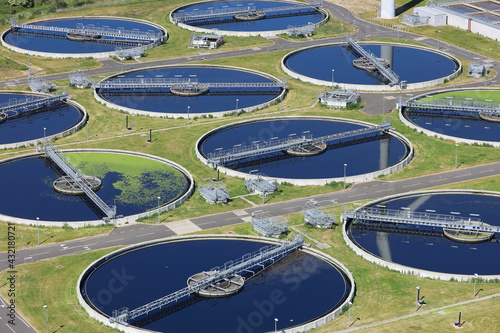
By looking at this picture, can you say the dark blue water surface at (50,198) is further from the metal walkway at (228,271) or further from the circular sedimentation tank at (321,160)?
the metal walkway at (228,271)

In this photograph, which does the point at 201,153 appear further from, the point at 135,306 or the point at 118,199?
the point at 135,306

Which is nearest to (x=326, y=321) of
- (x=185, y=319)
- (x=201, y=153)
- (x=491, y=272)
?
(x=185, y=319)

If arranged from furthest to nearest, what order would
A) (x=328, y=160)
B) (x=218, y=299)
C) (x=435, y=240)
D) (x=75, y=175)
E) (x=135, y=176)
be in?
1. (x=328, y=160)
2. (x=135, y=176)
3. (x=75, y=175)
4. (x=435, y=240)
5. (x=218, y=299)

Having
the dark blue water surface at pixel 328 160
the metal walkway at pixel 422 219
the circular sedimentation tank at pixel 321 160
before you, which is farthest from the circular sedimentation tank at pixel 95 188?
the metal walkway at pixel 422 219

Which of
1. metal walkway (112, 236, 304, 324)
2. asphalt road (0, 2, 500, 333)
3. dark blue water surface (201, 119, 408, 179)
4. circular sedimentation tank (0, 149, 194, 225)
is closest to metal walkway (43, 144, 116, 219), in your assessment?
circular sedimentation tank (0, 149, 194, 225)

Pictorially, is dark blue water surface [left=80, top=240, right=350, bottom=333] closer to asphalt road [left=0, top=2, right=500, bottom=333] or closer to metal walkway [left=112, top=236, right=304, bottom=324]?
metal walkway [left=112, top=236, right=304, bottom=324]

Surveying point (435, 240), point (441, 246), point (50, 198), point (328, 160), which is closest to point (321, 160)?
point (328, 160)

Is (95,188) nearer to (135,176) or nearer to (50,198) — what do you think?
(50,198)
